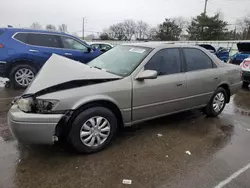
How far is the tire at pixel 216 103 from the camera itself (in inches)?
188

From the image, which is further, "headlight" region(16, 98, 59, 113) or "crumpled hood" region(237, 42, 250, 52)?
"crumpled hood" region(237, 42, 250, 52)

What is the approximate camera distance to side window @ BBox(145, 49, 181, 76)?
12.3ft

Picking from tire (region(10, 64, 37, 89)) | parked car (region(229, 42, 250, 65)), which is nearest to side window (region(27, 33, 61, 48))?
tire (region(10, 64, 37, 89))

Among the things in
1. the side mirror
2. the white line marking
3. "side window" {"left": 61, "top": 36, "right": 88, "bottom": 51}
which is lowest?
the white line marking

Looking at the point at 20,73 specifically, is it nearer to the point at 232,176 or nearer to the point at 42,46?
the point at 42,46


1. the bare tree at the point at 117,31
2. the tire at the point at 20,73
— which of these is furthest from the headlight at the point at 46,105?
the bare tree at the point at 117,31

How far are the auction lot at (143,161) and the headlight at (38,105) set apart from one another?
→ 0.73m

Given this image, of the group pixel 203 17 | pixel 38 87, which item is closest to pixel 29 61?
pixel 38 87

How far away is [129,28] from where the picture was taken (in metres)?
72.0

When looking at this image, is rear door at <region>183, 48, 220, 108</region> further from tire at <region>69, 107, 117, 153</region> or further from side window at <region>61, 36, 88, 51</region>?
side window at <region>61, 36, 88, 51</region>

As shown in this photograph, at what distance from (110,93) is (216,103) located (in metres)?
2.82

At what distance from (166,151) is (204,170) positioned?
0.64 meters

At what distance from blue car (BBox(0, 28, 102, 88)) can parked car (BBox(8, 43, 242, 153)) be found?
3.48 meters

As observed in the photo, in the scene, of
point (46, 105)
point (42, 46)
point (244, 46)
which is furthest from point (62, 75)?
point (244, 46)
